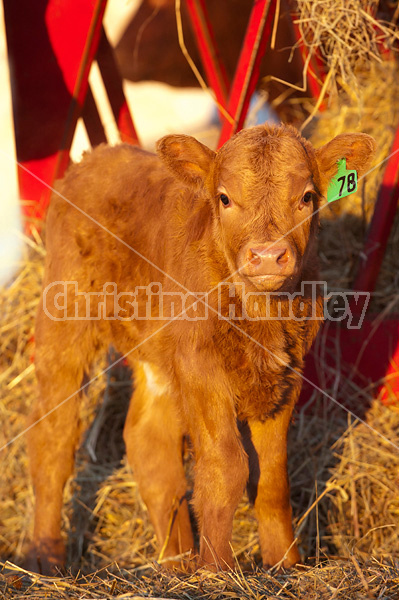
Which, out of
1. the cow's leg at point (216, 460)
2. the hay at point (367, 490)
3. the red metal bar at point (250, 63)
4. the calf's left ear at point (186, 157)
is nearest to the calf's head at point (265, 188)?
the calf's left ear at point (186, 157)

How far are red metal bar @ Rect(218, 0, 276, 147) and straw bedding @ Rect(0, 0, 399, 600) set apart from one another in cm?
38

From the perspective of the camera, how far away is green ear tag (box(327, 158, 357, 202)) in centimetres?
330

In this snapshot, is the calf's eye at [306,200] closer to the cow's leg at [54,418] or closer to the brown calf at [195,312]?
the brown calf at [195,312]

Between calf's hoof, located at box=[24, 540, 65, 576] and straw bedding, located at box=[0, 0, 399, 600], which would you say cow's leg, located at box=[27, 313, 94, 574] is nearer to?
calf's hoof, located at box=[24, 540, 65, 576]

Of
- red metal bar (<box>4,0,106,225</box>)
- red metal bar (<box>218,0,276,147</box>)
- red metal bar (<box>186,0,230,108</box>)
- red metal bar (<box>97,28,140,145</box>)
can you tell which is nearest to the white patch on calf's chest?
red metal bar (<box>218,0,276,147</box>)

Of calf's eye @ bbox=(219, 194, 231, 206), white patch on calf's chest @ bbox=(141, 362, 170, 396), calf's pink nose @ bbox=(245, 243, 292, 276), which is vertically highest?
calf's eye @ bbox=(219, 194, 231, 206)

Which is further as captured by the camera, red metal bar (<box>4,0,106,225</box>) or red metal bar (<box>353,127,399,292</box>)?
red metal bar (<box>4,0,106,225</box>)

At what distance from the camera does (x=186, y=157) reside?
3.31 meters

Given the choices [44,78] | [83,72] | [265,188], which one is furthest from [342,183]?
[44,78]

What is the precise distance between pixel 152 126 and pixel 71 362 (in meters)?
6.38

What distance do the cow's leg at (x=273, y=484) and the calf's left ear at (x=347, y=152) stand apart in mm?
1110

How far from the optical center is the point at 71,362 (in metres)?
3.96

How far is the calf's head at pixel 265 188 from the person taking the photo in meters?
2.84

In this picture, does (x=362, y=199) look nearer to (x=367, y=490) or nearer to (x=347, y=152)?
(x=347, y=152)
